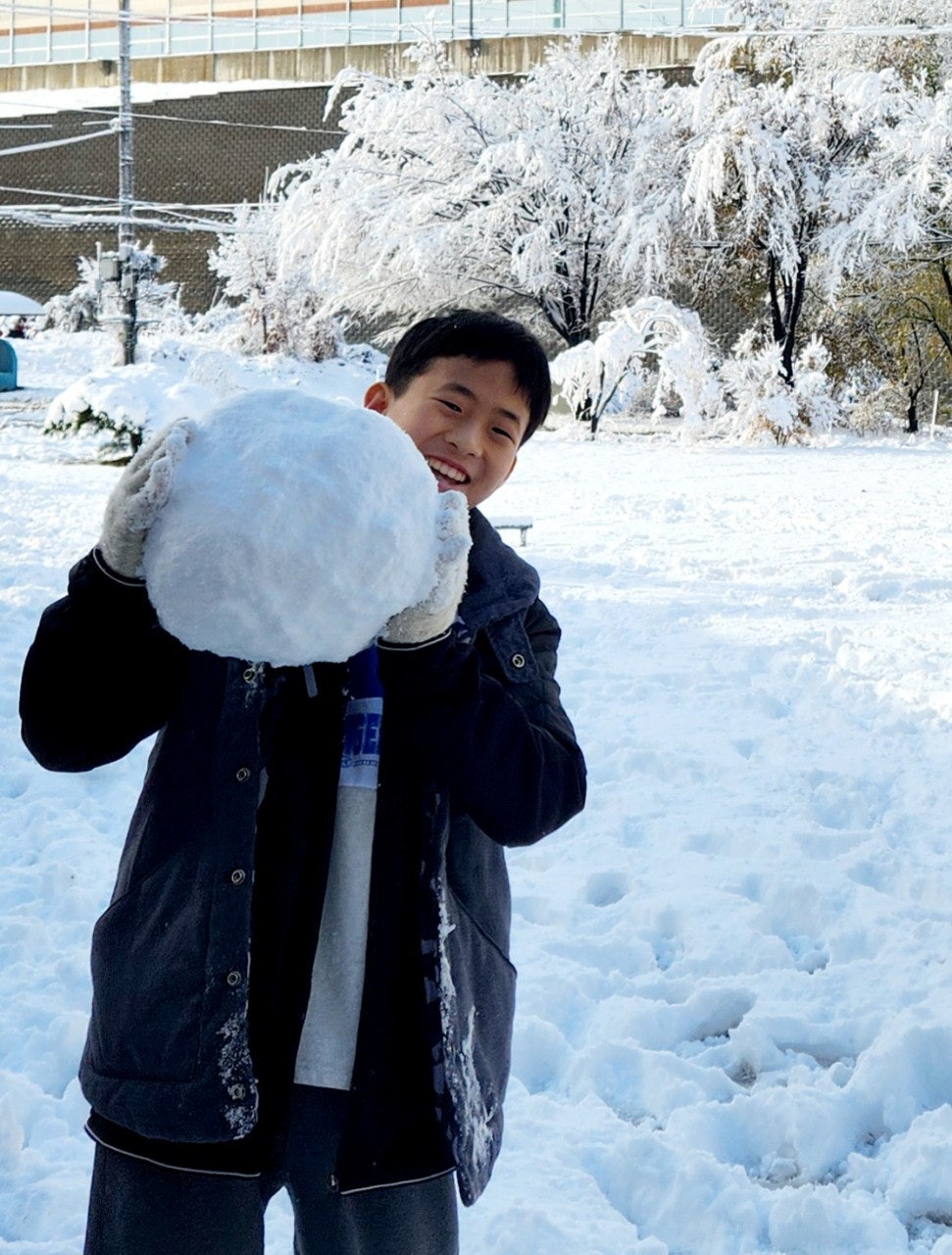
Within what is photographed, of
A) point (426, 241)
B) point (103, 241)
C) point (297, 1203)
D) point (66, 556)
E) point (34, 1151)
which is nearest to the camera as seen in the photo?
point (297, 1203)

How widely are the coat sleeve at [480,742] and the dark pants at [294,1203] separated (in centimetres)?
36

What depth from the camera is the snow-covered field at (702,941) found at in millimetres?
2377

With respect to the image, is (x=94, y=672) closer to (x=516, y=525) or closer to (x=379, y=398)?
(x=379, y=398)

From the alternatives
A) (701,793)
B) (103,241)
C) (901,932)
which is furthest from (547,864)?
(103,241)

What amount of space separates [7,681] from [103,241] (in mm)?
25142

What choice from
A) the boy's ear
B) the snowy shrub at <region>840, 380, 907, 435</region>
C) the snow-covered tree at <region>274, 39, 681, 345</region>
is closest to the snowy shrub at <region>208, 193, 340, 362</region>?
the snow-covered tree at <region>274, 39, 681, 345</region>

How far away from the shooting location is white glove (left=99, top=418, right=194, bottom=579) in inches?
48.7

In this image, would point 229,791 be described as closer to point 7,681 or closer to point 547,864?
point 547,864

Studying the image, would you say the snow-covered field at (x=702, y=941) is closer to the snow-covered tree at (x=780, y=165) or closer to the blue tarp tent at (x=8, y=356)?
the snow-covered tree at (x=780, y=165)

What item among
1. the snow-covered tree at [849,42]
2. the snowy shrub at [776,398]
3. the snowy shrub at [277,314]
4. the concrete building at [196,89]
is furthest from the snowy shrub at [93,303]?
the snowy shrub at [776,398]

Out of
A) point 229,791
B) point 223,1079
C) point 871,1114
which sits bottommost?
point 871,1114

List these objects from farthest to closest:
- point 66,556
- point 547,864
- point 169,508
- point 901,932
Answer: point 66,556 < point 547,864 < point 901,932 < point 169,508

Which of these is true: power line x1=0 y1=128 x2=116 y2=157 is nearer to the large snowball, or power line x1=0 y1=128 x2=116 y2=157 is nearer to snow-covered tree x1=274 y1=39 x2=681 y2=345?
snow-covered tree x1=274 y1=39 x2=681 y2=345

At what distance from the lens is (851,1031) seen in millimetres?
2943
